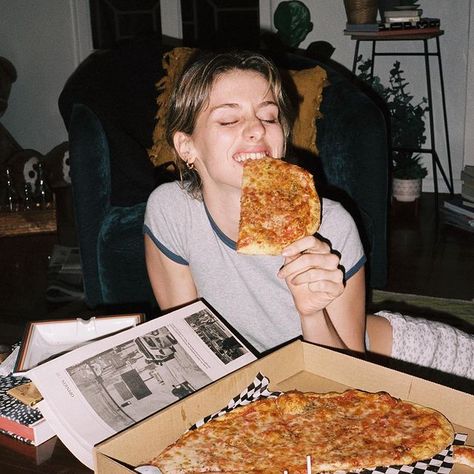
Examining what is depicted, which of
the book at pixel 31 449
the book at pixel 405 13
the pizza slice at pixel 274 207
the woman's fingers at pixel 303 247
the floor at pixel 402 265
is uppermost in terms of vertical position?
the book at pixel 405 13

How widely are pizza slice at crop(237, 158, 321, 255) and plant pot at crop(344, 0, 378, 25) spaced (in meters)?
3.22

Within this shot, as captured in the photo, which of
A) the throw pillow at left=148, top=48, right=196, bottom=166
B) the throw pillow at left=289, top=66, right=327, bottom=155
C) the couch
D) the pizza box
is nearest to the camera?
the pizza box

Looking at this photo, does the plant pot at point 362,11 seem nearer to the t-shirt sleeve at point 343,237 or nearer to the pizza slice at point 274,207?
the t-shirt sleeve at point 343,237

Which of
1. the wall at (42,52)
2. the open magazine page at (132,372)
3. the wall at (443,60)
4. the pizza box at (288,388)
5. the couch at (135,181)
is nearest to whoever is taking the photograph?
the pizza box at (288,388)

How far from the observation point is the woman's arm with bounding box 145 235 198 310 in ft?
6.24

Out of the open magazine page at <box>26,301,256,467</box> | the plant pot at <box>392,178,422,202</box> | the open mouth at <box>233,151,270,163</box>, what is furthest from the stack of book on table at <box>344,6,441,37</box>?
the open magazine page at <box>26,301,256,467</box>

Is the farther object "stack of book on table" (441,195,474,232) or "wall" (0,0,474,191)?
"wall" (0,0,474,191)

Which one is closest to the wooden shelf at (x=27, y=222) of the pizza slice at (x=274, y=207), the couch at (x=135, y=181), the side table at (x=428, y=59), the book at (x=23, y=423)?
the couch at (x=135, y=181)

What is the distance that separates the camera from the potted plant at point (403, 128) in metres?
4.66

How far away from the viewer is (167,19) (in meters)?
5.36

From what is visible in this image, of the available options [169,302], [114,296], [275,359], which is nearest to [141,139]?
[114,296]

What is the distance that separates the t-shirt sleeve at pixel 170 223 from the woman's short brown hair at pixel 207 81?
20 cm

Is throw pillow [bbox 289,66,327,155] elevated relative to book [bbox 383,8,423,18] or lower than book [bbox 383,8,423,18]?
lower

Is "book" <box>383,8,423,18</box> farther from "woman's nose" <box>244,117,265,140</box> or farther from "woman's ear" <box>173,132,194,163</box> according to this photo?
"woman's nose" <box>244,117,265,140</box>
